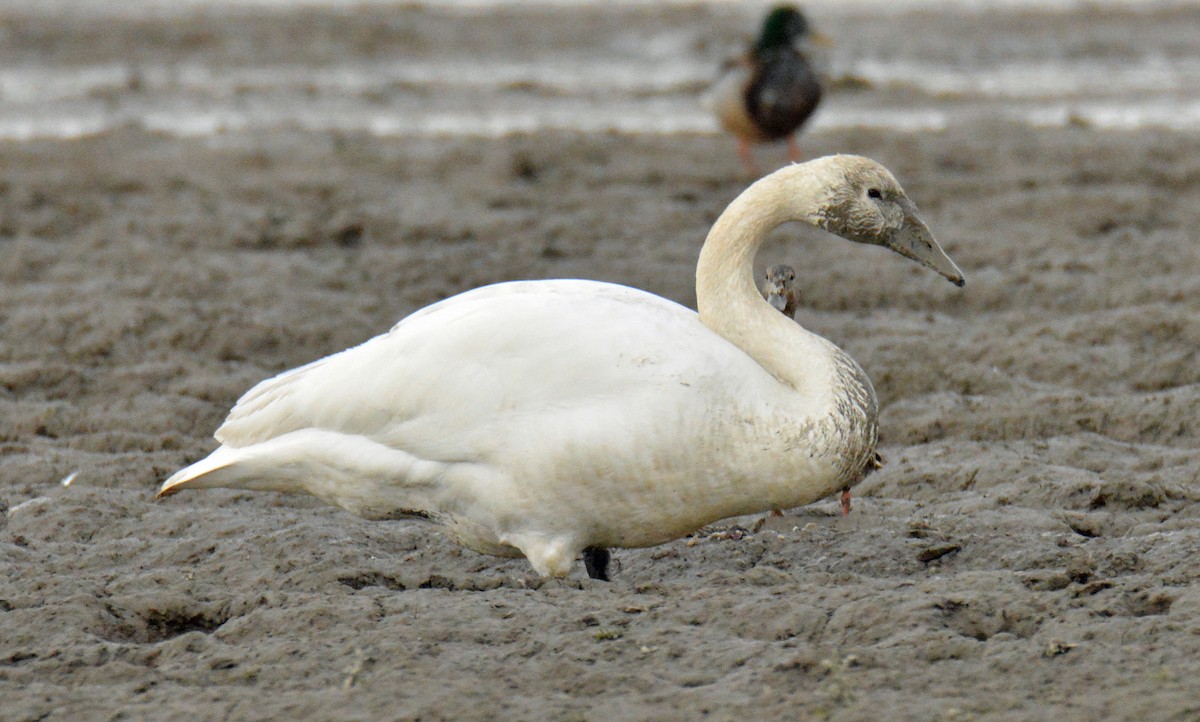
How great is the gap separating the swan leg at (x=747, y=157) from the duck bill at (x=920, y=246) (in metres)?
6.53

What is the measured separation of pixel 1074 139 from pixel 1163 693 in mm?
9569

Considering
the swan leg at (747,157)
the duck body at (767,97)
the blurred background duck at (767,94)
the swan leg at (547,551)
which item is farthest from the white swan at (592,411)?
the duck body at (767,97)

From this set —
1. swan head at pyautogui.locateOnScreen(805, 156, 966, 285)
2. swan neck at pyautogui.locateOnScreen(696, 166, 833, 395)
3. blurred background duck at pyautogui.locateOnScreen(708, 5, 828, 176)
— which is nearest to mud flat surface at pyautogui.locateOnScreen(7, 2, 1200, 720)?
swan neck at pyautogui.locateOnScreen(696, 166, 833, 395)

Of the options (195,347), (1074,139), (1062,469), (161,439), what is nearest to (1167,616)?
(1062,469)

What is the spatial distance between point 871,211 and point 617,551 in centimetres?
141

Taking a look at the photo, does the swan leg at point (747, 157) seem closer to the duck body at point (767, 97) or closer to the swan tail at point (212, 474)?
the duck body at point (767, 97)

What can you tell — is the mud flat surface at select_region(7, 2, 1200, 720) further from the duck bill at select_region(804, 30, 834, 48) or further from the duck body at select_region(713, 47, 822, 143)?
the duck bill at select_region(804, 30, 834, 48)

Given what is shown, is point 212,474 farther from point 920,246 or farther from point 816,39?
point 816,39

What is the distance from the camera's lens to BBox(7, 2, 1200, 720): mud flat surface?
11.6ft

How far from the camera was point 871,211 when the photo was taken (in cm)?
460

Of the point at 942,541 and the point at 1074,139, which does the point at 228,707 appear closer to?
the point at 942,541

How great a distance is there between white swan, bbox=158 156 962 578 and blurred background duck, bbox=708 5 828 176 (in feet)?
23.1

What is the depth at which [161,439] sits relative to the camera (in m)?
5.95

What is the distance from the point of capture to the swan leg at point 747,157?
11.4m
